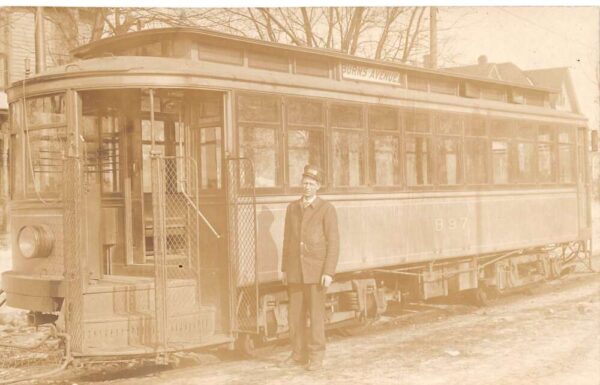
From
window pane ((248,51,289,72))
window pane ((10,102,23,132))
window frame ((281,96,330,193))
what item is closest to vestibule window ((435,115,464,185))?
window frame ((281,96,330,193))

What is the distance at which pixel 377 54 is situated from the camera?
20.4 m

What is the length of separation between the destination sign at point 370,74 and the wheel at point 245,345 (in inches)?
138

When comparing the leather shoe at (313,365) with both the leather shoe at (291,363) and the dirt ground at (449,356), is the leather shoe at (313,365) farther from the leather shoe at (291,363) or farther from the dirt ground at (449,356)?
the leather shoe at (291,363)

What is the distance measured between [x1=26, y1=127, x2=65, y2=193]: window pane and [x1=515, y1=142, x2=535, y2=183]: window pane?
24.3 feet

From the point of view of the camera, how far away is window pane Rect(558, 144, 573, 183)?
1325cm

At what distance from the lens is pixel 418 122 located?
33.1 ft

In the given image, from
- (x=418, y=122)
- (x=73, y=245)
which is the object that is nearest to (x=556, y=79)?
(x=418, y=122)

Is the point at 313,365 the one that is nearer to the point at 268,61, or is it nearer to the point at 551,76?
the point at 268,61

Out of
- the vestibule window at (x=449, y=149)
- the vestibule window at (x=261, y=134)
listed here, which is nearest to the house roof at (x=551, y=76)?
the vestibule window at (x=449, y=149)

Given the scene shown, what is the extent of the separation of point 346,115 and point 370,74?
1.06 metres

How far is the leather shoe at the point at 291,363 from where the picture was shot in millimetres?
7528

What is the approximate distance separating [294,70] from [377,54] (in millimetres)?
11918

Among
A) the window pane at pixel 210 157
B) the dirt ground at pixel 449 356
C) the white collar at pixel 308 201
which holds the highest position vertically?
the window pane at pixel 210 157

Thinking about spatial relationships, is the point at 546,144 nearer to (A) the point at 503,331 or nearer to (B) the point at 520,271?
(B) the point at 520,271
